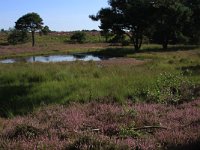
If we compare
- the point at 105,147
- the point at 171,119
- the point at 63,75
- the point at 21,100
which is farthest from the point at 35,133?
the point at 63,75

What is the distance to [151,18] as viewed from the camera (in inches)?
2226

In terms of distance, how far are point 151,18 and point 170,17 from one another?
9.74 feet

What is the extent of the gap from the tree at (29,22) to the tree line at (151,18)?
→ 3979 cm

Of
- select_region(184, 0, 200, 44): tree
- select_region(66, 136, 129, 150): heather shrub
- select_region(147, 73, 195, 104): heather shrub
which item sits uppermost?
select_region(184, 0, 200, 44): tree

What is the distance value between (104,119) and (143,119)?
2.80ft

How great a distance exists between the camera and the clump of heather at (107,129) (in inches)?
270

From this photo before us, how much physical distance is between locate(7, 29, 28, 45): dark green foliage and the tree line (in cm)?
3956

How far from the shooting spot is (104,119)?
9.08 m

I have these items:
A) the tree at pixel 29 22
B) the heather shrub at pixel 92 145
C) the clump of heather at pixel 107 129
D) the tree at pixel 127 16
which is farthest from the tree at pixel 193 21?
the heather shrub at pixel 92 145

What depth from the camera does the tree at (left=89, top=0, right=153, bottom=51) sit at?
2194 inches

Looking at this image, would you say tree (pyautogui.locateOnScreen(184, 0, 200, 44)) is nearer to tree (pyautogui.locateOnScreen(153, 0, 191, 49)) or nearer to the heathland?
tree (pyautogui.locateOnScreen(153, 0, 191, 49))

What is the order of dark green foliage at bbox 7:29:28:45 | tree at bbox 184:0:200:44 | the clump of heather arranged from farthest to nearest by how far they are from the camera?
dark green foliage at bbox 7:29:28:45 < tree at bbox 184:0:200:44 < the clump of heather

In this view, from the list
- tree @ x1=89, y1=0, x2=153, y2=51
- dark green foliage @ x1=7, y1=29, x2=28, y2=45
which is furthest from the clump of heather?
dark green foliage @ x1=7, y1=29, x2=28, y2=45

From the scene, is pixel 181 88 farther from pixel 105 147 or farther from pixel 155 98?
pixel 105 147
